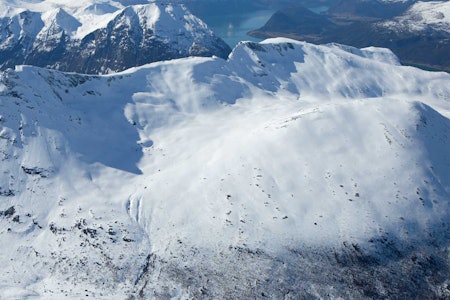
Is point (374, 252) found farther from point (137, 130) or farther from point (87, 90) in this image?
point (87, 90)

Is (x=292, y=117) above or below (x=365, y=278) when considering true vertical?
above

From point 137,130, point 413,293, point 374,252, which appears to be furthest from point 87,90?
point 413,293

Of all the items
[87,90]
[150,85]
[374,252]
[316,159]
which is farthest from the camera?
[150,85]

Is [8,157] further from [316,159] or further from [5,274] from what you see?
[316,159]

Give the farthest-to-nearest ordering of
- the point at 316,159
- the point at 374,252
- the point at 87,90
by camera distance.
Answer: the point at 87,90 < the point at 316,159 < the point at 374,252

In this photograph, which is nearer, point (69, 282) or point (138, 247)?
point (69, 282)

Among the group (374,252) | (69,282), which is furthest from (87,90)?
(374,252)
